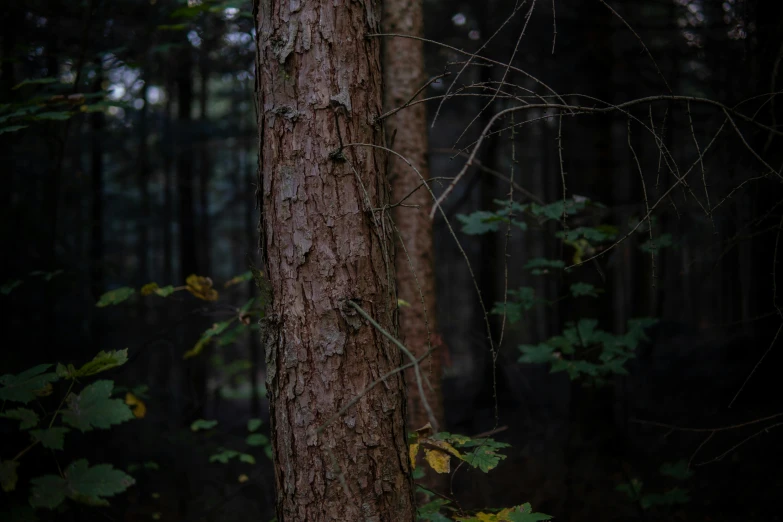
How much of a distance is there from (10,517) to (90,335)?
284 centimetres

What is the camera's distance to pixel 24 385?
2301 mm

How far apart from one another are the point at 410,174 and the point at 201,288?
187 centimetres

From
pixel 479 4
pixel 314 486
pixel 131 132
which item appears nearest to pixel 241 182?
pixel 131 132

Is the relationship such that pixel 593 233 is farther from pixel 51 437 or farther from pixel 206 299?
pixel 51 437

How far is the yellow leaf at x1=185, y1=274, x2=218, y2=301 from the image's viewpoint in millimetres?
3441

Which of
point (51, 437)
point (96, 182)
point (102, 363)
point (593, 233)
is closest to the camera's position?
point (51, 437)

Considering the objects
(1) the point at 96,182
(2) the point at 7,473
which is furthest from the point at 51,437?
(1) the point at 96,182

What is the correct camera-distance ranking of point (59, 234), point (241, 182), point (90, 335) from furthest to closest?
1. point (241, 182)
2. point (59, 234)
3. point (90, 335)

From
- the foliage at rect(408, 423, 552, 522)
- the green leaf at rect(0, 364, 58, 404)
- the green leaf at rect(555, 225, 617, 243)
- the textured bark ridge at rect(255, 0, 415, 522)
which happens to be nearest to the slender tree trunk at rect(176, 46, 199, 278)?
the green leaf at rect(0, 364, 58, 404)

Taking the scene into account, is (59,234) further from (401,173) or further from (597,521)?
(597,521)

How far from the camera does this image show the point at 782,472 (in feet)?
16.2

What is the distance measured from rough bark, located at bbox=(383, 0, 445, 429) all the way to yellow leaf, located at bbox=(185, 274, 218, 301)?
1.45m

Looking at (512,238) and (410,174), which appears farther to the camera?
(512,238)

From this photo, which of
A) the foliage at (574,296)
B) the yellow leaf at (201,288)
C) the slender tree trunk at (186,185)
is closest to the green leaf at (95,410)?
the yellow leaf at (201,288)
